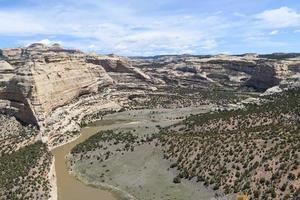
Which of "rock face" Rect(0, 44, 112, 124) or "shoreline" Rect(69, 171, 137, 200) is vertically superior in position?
"rock face" Rect(0, 44, 112, 124)

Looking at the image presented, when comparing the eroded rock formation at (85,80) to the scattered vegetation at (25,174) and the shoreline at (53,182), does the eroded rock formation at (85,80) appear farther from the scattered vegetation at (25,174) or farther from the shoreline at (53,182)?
the shoreline at (53,182)

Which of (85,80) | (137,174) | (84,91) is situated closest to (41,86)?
(84,91)

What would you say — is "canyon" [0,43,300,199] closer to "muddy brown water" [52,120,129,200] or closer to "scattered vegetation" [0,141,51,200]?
"scattered vegetation" [0,141,51,200]

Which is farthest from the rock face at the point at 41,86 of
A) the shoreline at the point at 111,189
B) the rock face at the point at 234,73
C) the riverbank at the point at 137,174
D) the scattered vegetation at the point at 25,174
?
the rock face at the point at 234,73

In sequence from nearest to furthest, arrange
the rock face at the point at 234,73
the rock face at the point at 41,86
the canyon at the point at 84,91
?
1. the canyon at the point at 84,91
2. the rock face at the point at 41,86
3. the rock face at the point at 234,73

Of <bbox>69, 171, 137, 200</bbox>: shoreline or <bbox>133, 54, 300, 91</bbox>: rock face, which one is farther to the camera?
<bbox>133, 54, 300, 91</bbox>: rock face

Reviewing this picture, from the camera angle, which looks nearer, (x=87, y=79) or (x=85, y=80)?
(x=85, y=80)

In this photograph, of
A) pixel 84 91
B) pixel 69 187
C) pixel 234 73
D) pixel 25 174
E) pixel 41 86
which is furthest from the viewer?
pixel 234 73

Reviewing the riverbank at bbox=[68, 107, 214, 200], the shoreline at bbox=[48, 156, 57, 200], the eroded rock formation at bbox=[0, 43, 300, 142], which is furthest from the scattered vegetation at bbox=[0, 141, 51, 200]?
the eroded rock formation at bbox=[0, 43, 300, 142]

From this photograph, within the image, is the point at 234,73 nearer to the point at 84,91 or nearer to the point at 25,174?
the point at 84,91

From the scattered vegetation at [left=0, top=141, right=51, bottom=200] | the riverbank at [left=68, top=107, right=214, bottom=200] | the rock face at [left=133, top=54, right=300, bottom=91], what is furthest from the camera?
the rock face at [left=133, top=54, right=300, bottom=91]

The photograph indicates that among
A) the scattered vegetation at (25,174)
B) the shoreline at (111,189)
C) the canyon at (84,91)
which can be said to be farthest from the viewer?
the canyon at (84,91)
